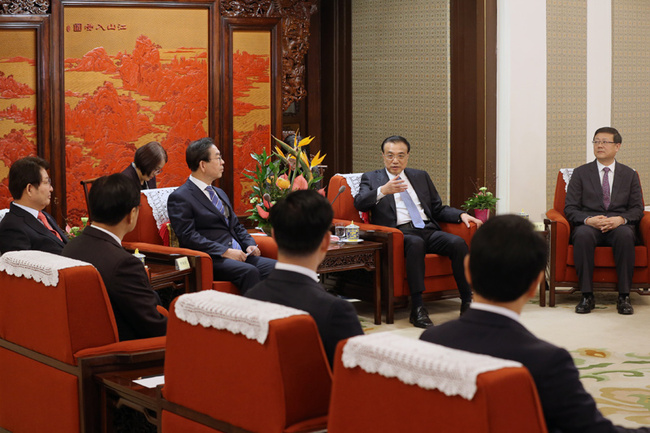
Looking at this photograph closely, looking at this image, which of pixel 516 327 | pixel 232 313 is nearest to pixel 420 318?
pixel 232 313

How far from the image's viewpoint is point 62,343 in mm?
2795

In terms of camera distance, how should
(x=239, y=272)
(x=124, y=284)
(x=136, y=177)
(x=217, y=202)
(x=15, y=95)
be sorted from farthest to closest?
(x=15, y=95) → (x=136, y=177) → (x=217, y=202) → (x=239, y=272) → (x=124, y=284)

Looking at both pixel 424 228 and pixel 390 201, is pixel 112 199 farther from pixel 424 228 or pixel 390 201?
pixel 424 228

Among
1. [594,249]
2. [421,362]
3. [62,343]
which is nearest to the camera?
[421,362]

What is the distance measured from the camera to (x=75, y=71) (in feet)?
22.1

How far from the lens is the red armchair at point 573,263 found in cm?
568

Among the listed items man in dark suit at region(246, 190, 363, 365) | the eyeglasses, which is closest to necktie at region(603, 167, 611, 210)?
the eyeglasses

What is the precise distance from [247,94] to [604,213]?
3192 mm

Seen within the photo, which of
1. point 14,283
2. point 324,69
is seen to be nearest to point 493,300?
point 14,283

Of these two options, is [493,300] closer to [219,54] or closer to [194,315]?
[194,315]

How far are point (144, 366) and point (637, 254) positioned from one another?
390cm

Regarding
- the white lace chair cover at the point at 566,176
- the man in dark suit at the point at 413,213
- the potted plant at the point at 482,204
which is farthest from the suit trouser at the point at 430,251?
the white lace chair cover at the point at 566,176

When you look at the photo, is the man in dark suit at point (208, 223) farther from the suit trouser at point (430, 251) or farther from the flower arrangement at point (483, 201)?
the flower arrangement at point (483, 201)

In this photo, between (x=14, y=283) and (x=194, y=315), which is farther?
(x=14, y=283)
